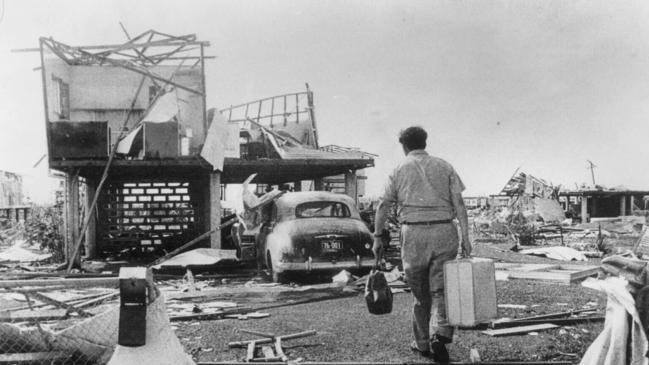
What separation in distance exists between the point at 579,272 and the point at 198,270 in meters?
8.48

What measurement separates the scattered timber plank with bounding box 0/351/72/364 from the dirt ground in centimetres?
124

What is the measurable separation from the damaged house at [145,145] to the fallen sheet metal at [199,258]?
129cm

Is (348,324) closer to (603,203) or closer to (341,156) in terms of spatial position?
(341,156)

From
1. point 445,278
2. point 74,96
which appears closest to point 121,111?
point 74,96

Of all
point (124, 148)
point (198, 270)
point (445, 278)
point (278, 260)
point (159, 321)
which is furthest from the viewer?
point (124, 148)

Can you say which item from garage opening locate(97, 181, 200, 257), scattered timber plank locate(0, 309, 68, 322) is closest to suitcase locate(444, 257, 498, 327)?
scattered timber plank locate(0, 309, 68, 322)

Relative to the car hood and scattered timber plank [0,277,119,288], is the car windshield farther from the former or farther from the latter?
scattered timber plank [0,277,119,288]

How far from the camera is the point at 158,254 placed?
1847cm

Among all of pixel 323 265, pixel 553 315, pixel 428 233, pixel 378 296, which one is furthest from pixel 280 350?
pixel 323 265

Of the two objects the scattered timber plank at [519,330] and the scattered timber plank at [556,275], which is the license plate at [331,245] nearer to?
the scattered timber plank at [556,275]

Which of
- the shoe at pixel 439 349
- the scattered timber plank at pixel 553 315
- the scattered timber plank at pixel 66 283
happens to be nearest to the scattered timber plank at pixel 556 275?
the scattered timber plank at pixel 553 315

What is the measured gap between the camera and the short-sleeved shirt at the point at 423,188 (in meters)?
5.52

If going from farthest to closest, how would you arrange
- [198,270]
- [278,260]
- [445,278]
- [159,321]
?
[198,270] → [278,260] → [445,278] → [159,321]

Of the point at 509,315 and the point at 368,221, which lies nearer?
the point at 509,315
